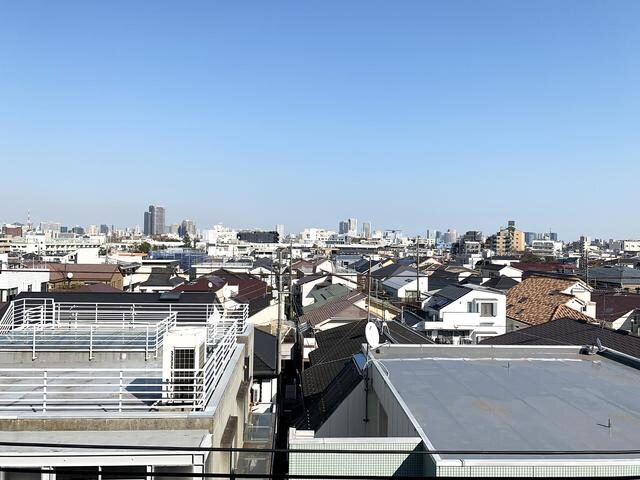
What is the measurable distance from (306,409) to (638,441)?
6.07m

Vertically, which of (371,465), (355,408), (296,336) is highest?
(371,465)

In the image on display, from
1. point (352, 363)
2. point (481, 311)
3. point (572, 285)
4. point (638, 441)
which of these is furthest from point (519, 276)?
point (638, 441)

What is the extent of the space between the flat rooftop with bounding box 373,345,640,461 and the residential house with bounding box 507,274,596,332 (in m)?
13.2

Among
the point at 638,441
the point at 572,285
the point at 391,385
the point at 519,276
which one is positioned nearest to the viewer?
the point at 638,441

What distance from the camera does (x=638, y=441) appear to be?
5246mm

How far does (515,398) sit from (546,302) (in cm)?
1932

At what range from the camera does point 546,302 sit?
24.3 metres

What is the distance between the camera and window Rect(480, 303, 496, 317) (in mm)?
21344

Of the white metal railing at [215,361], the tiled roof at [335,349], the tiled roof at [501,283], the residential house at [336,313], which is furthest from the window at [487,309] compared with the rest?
the white metal railing at [215,361]

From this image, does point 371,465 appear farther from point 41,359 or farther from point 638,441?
point 41,359

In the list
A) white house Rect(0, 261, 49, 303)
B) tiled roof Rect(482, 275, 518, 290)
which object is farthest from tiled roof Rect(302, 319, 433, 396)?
tiled roof Rect(482, 275, 518, 290)

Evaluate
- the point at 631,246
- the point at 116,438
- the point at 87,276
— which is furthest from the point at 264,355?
the point at 631,246

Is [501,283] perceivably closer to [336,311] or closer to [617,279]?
[617,279]

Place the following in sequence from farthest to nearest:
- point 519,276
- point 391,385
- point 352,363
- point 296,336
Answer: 1. point 519,276
2. point 296,336
3. point 352,363
4. point 391,385
